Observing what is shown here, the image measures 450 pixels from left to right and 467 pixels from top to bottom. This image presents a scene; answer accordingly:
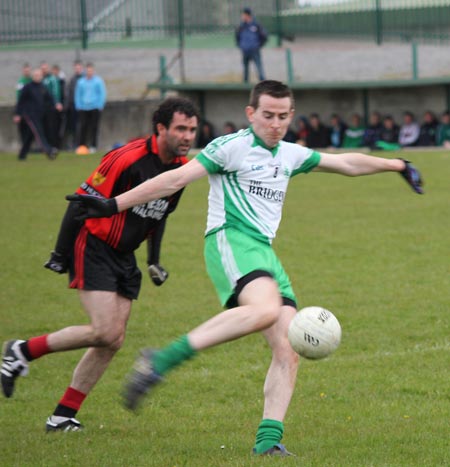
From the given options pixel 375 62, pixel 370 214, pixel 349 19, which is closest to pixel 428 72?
pixel 375 62

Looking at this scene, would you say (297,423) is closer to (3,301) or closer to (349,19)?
(3,301)

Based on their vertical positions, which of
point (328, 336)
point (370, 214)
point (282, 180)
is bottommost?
point (370, 214)

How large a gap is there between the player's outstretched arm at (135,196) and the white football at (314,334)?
103 centimetres

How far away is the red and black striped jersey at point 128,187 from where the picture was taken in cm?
675

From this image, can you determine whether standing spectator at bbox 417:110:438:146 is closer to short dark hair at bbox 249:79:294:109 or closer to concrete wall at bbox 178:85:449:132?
concrete wall at bbox 178:85:449:132

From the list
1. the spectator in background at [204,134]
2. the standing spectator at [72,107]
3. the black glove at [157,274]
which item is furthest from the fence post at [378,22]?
the black glove at [157,274]

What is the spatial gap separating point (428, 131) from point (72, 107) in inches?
366

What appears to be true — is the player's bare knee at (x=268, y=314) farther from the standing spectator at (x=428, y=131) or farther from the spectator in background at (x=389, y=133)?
the standing spectator at (x=428, y=131)

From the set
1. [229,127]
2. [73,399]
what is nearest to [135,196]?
[73,399]

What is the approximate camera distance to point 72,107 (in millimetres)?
27234

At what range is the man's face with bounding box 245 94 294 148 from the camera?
6188 millimetres

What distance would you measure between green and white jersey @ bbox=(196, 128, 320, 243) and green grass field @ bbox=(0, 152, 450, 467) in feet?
4.52

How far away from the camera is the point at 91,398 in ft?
26.3

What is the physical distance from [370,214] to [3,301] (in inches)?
293
